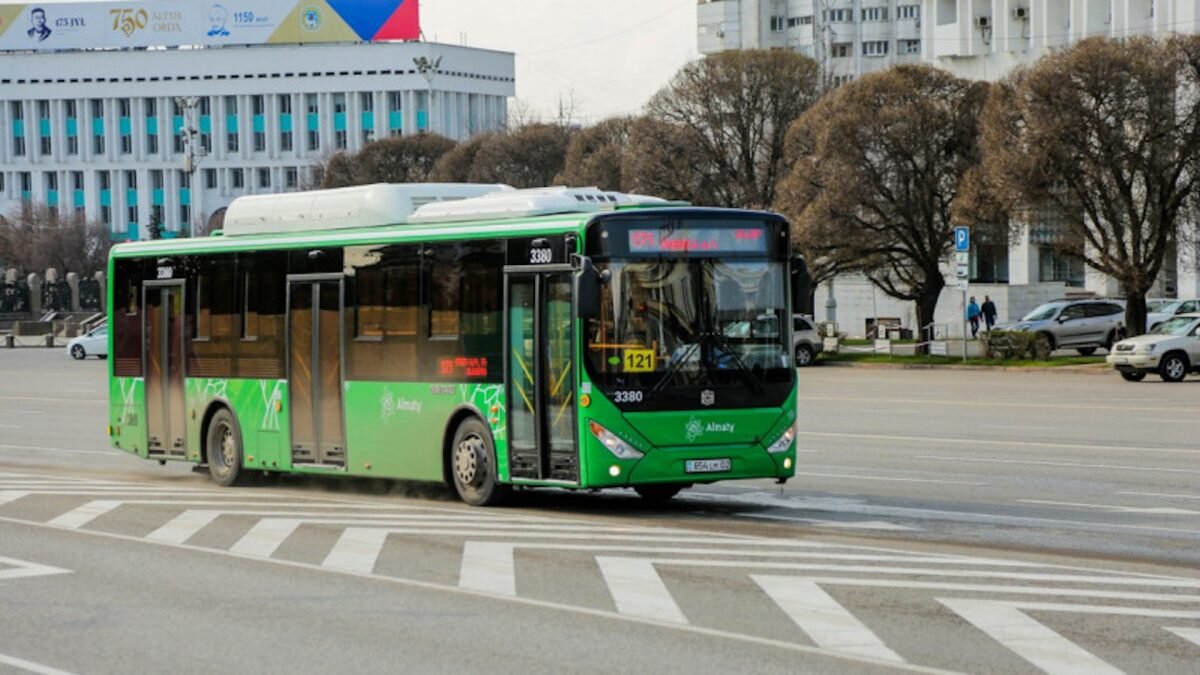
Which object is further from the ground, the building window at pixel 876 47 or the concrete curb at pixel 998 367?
the building window at pixel 876 47

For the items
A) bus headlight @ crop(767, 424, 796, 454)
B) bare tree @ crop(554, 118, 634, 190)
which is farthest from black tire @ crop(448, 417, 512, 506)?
bare tree @ crop(554, 118, 634, 190)

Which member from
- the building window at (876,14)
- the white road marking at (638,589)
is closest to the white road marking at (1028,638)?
the white road marking at (638,589)

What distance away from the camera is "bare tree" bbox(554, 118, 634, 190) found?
240 feet

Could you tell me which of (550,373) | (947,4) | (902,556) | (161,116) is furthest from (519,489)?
(161,116)

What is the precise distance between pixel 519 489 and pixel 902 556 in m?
6.47

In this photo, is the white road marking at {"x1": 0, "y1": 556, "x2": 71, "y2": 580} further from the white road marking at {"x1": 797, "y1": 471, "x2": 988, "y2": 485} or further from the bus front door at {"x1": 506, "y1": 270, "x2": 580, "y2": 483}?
the white road marking at {"x1": 797, "y1": 471, "x2": 988, "y2": 485}

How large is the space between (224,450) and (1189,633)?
14149 mm

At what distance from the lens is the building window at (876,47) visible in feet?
486

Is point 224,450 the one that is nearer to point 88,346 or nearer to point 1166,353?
point 1166,353

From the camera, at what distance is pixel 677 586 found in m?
12.9

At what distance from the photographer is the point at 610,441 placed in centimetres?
1730

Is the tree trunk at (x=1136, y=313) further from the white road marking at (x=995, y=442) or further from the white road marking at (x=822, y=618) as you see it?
→ the white road marking at (x=822, y=618)

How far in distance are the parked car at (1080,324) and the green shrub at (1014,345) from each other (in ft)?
10.6

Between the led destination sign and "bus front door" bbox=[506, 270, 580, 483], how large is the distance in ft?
2.43
